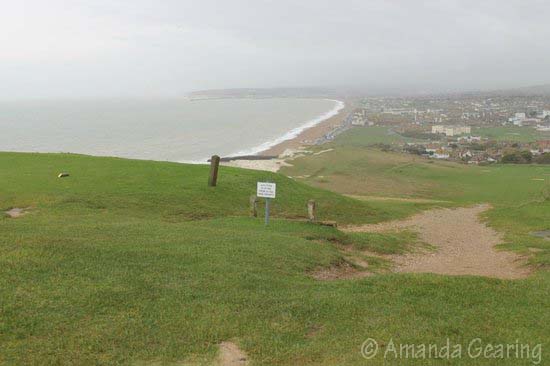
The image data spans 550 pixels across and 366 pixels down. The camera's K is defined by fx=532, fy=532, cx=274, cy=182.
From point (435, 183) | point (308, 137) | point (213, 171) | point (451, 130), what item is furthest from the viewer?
point (451, 130)

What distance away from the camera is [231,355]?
23.4ft

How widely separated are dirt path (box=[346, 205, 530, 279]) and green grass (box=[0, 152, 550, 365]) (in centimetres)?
172

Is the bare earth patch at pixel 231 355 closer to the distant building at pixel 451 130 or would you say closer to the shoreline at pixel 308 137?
the shoreline at pixel 308 137

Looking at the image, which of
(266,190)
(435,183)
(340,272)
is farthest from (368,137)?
(340,272)

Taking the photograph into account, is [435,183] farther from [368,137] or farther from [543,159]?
[368,137]

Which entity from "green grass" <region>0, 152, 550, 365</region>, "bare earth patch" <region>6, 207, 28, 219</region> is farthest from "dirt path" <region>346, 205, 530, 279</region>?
"bare earth patch" <region>6, 207, 28, 219</region>

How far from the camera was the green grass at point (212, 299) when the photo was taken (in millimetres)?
7234

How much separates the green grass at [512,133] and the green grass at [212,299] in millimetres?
86840

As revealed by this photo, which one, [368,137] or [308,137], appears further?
[368,137]

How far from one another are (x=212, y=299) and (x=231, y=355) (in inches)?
84.8

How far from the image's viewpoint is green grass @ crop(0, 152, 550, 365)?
7.23m

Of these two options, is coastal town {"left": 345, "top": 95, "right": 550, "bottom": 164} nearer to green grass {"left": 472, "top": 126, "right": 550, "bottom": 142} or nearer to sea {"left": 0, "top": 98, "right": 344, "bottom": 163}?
green grass {"left": 472, "top": 126, "right": 550, "bottom": 142}

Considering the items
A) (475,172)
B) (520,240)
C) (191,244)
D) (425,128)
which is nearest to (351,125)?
(425,128)

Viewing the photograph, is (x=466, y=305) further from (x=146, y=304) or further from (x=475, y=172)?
(x=475, y=172)
